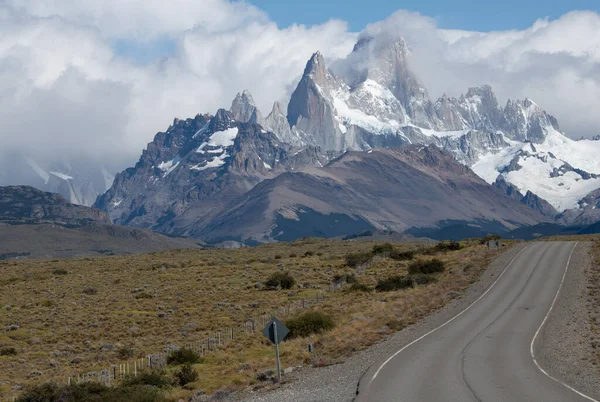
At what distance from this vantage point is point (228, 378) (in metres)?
37.2

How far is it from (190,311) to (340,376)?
30.5 meters

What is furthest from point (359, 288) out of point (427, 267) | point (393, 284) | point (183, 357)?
point (183, 357)

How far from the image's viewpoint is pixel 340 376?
33.6 meters

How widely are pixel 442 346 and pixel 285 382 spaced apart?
29.7ft

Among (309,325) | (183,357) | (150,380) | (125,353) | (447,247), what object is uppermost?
(447,247)

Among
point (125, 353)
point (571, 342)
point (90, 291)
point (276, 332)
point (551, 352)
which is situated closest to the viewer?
point (276, 332)

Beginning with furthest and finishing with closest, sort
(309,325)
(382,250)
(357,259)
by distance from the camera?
(382,250), (357,259), (309,325)

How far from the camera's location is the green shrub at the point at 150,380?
115 ft

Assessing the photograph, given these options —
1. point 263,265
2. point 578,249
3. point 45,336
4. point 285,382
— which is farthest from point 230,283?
point 285,382

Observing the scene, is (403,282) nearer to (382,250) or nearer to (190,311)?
(190,311)

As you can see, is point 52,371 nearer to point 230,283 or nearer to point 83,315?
point 83,315

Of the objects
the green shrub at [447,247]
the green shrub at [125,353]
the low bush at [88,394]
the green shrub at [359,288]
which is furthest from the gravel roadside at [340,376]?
the green shrub at [447,247]

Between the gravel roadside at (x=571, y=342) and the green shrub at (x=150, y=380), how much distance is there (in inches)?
650

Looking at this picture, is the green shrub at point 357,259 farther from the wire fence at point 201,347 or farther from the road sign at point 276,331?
the road sign at point 276,331
